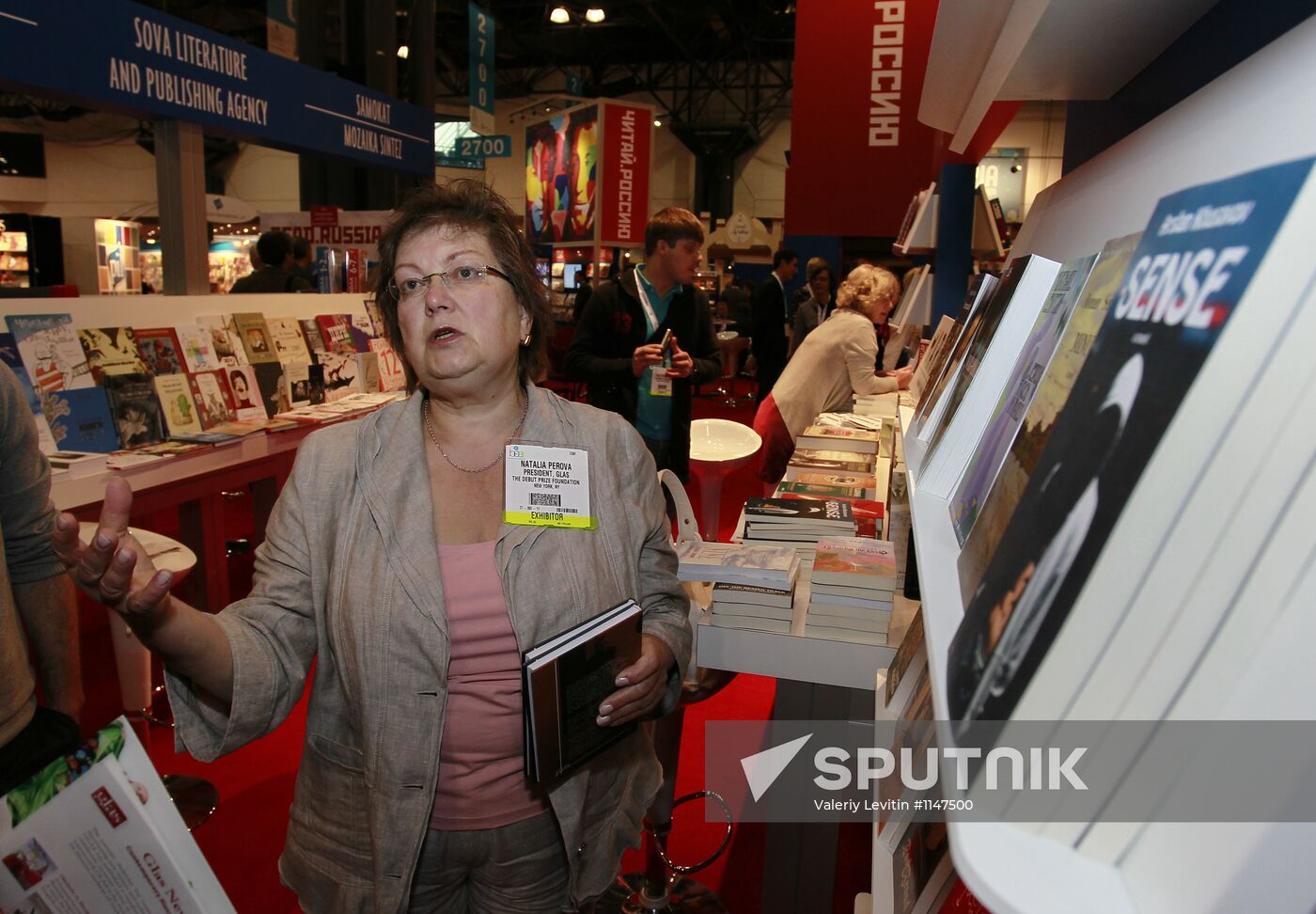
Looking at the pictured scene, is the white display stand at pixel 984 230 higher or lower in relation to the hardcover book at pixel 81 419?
higher

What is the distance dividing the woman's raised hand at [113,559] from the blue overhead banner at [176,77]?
267 centimetres

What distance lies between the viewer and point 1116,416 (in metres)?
0.54

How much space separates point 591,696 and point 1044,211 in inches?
50.2

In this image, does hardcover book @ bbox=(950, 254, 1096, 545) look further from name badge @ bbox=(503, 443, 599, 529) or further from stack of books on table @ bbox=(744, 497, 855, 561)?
stack of books on table @ bbox=(744, 497, 855, 561)

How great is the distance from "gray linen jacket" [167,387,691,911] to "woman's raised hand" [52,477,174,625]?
240 millimetres

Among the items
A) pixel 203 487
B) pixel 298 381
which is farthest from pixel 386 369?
pixel 203 487

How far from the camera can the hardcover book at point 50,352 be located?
10.3 ft

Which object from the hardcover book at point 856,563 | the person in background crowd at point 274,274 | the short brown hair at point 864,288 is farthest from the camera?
the person in background crowd at point 274,274

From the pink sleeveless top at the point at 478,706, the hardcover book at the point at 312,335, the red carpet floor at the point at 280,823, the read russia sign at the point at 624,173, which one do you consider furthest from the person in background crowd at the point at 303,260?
the pink sleeveless top at the point at 478,706

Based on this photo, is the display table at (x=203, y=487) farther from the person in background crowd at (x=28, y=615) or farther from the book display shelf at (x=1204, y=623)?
the book display shelf at (x=1204, y=623)

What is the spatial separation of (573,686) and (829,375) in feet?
13.7

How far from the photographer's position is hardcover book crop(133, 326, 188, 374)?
369cm

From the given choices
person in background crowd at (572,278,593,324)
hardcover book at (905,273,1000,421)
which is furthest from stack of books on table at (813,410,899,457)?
hardcover book at (905,273,1000,421)

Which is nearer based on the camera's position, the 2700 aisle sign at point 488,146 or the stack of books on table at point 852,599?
the stack of books on table at point 852,599
